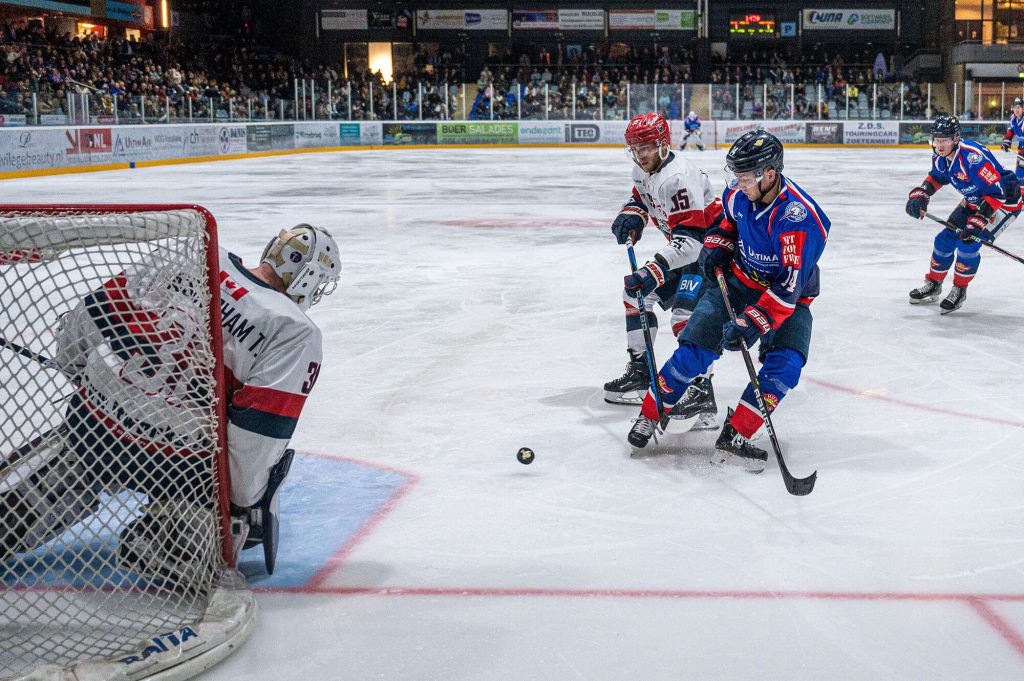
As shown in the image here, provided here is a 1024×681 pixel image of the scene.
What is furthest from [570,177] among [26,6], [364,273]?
[26,6]

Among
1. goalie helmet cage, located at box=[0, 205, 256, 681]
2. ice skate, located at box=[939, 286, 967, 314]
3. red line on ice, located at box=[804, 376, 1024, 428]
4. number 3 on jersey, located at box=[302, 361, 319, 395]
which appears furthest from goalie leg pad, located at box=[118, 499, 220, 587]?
ice skate, located at box=[939, 286, 967, 314]

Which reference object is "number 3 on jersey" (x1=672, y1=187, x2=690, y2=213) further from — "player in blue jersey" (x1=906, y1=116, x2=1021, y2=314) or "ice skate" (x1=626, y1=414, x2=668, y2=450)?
"player in blue jersey" (x1=906, y1=116, x2=1021, y2=314)

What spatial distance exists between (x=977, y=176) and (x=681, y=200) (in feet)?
10.5

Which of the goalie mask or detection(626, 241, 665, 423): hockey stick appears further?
detection(626, 241, 665, 423): hockey stick

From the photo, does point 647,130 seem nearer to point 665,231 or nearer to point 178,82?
point 665,231

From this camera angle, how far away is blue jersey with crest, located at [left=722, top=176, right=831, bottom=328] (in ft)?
11.4

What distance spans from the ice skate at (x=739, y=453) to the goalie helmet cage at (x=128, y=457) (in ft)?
5.77

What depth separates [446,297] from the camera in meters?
6.95

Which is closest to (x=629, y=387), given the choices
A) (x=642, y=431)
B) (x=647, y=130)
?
(x=642, y=431)

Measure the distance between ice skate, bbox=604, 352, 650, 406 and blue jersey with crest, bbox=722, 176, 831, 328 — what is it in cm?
97

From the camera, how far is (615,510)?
331 cm

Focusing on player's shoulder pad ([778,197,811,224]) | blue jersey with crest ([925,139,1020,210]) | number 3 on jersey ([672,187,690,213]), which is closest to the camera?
player's shoulder pad ([778,197,811,224])

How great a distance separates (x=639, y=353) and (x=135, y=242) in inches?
109

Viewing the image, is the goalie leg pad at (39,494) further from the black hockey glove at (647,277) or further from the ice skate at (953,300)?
the ice skate at (953,300)
